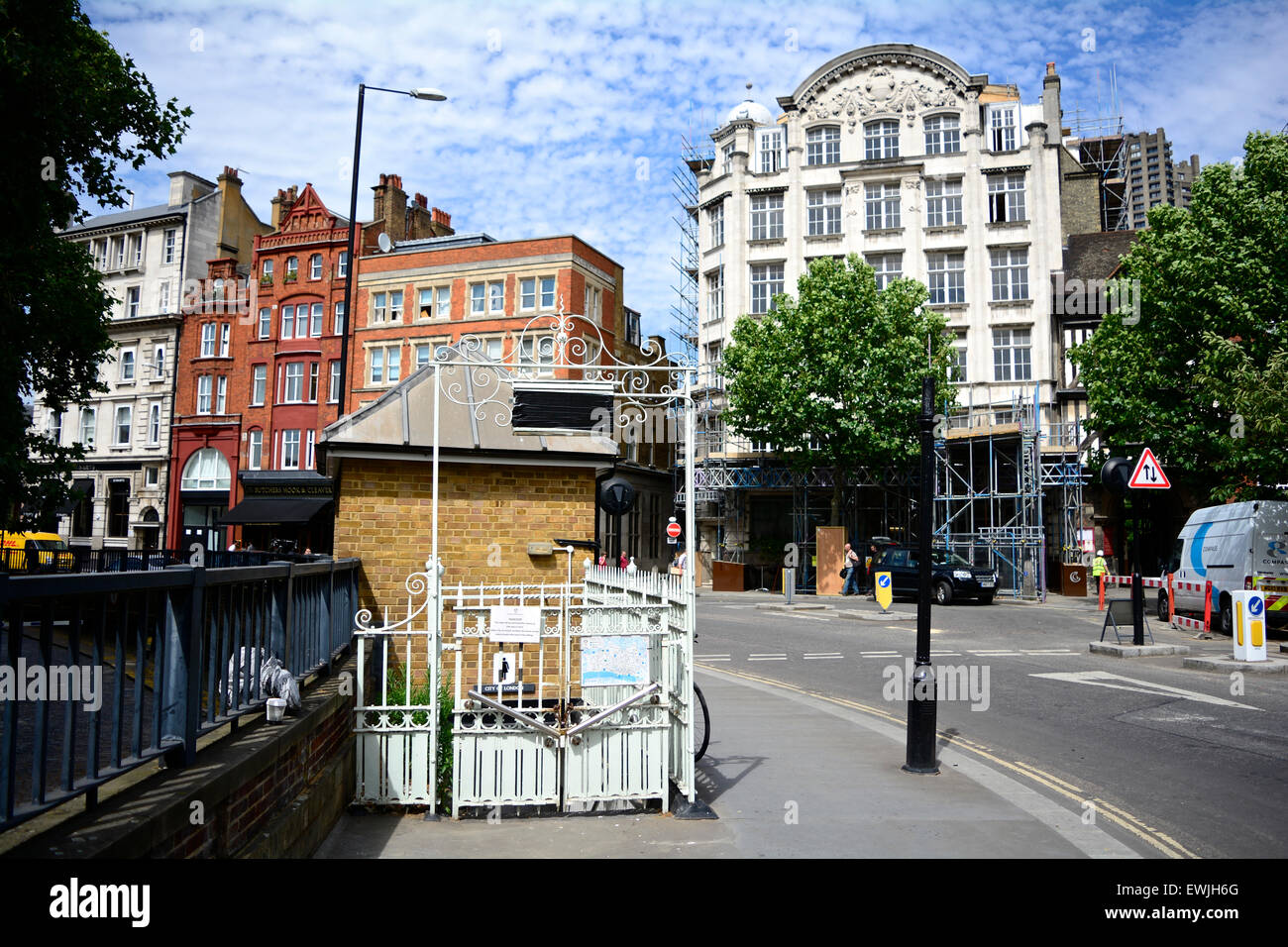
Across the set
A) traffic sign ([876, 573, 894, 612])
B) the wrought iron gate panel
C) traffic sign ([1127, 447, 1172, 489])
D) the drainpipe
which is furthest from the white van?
the drainpipe

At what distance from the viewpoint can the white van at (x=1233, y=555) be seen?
18.0 meters

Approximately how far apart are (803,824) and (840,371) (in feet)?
98.5

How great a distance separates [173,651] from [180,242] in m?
55.3

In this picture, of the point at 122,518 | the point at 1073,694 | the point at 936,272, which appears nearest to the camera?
the point at 1073,694

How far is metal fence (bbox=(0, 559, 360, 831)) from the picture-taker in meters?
2.88

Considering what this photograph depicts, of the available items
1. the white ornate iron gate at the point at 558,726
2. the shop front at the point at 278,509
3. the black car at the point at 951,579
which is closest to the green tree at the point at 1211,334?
the black car at the point at 951,579

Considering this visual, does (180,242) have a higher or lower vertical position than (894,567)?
higher

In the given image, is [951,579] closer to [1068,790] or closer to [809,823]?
[1068,790]

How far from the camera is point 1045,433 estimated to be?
38.2m

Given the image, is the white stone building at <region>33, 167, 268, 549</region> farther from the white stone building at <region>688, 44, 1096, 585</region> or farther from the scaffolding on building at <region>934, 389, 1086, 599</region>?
the scaffolding on building at <region>934, 389, 1086, 599</region>

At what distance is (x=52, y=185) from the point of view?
1630 cm
